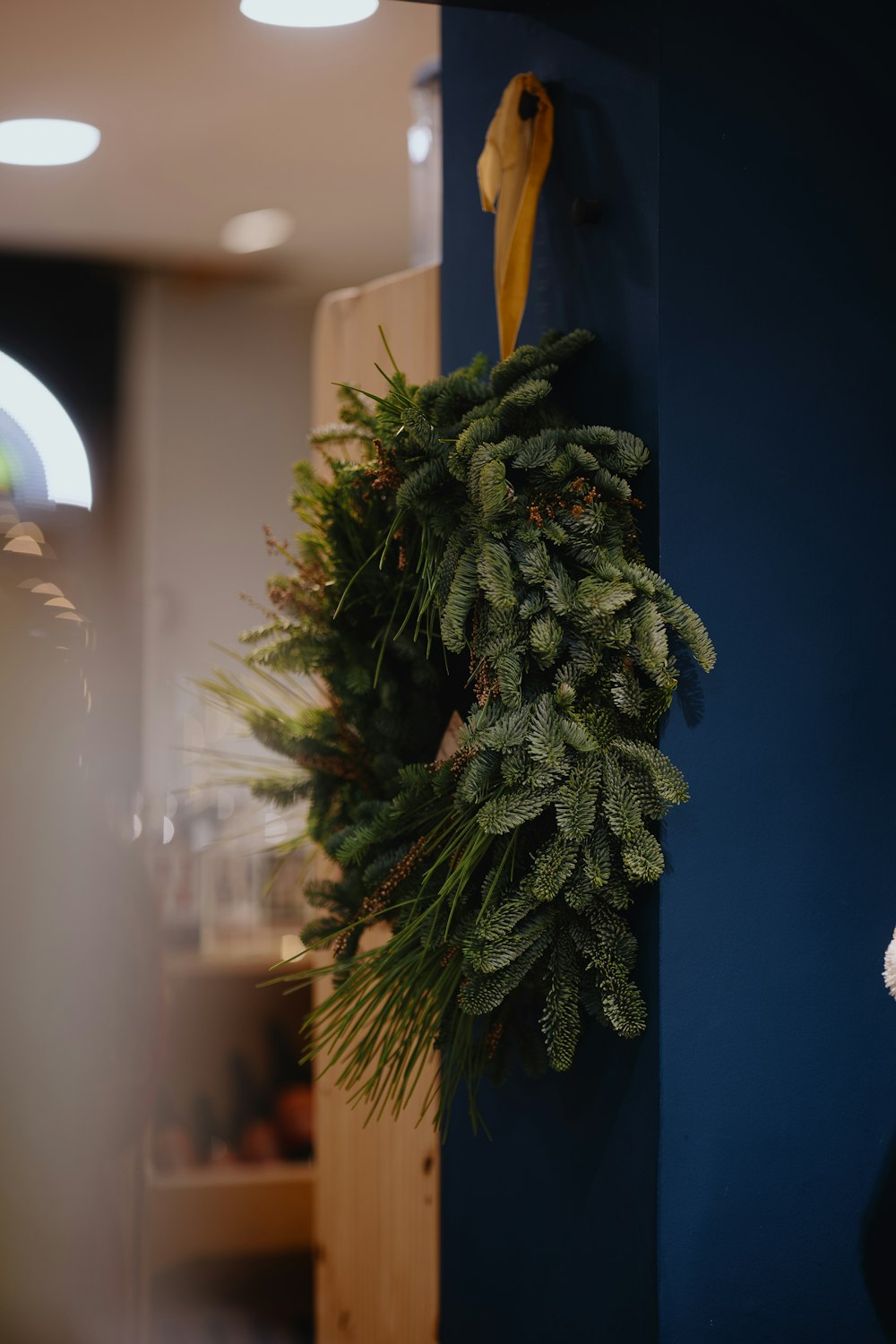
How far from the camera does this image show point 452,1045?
4.05 ft

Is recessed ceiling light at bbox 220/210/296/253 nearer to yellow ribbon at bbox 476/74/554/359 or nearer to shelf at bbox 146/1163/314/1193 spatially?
yellow ribbon at bbox 476/74/554/359

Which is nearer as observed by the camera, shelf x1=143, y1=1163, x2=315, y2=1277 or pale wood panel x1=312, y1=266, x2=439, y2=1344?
pale wood panel x1=312, y1=266, x2=439, y2=1344

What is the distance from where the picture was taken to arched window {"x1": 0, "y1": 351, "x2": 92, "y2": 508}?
2936mm

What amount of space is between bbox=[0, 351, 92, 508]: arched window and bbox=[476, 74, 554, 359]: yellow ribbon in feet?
6.13

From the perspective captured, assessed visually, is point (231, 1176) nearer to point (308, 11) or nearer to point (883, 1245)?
point (883, 1245)

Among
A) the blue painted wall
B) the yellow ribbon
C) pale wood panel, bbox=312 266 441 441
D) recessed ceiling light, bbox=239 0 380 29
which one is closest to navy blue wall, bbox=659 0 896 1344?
the blue painted wall

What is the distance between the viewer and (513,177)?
129 centimetres

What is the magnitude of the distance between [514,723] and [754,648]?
25 centimetres

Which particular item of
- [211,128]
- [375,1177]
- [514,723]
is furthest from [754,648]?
[211,128]

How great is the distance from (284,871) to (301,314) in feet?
4.73

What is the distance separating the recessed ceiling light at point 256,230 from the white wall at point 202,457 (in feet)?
0.46

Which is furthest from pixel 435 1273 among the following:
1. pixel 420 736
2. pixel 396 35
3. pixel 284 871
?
pixel 396 35

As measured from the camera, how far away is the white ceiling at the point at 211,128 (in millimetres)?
2004

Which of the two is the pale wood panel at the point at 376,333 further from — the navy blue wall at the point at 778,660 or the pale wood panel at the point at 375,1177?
the navy blue wall at the point at 778,660
